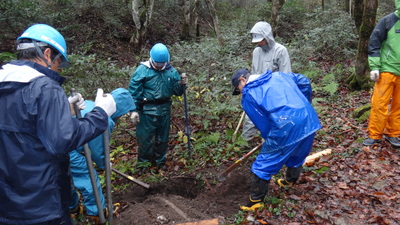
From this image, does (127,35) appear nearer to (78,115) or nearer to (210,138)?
(210,138)

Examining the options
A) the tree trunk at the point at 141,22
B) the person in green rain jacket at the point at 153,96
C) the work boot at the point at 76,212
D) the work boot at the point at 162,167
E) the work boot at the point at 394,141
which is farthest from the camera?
the tree trunk at the point at 141,22

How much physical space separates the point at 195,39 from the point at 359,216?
48.4ft

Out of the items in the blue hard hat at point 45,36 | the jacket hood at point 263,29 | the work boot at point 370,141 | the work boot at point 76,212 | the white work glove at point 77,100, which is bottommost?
the work boot at point 76,212

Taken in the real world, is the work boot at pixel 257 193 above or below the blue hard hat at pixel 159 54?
below

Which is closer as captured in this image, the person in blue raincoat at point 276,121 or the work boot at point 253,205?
the person in blue raincoat at point 276,121

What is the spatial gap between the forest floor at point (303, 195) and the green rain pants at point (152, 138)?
0.43 m

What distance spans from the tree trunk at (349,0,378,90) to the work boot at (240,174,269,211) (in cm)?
570

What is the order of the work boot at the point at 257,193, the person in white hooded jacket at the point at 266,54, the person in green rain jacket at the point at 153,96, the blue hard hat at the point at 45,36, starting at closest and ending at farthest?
the blue hard hat at the point at 45,36 → the work boot at the point at 257,193 → the person in green rain jacket at the point at 153,96 → the person in white hooded jacket at the point at 266,54

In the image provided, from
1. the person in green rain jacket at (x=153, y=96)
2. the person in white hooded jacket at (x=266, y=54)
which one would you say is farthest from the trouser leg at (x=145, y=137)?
the person in white hooded jacket at (x=266, y=54)

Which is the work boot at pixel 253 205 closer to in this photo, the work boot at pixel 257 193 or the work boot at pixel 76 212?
the work boot at pixel 257 193

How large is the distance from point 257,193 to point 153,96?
103 inches

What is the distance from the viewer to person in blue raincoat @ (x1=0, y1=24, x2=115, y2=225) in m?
2.14

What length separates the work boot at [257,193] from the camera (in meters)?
3.78

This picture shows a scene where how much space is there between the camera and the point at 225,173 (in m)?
4.86
